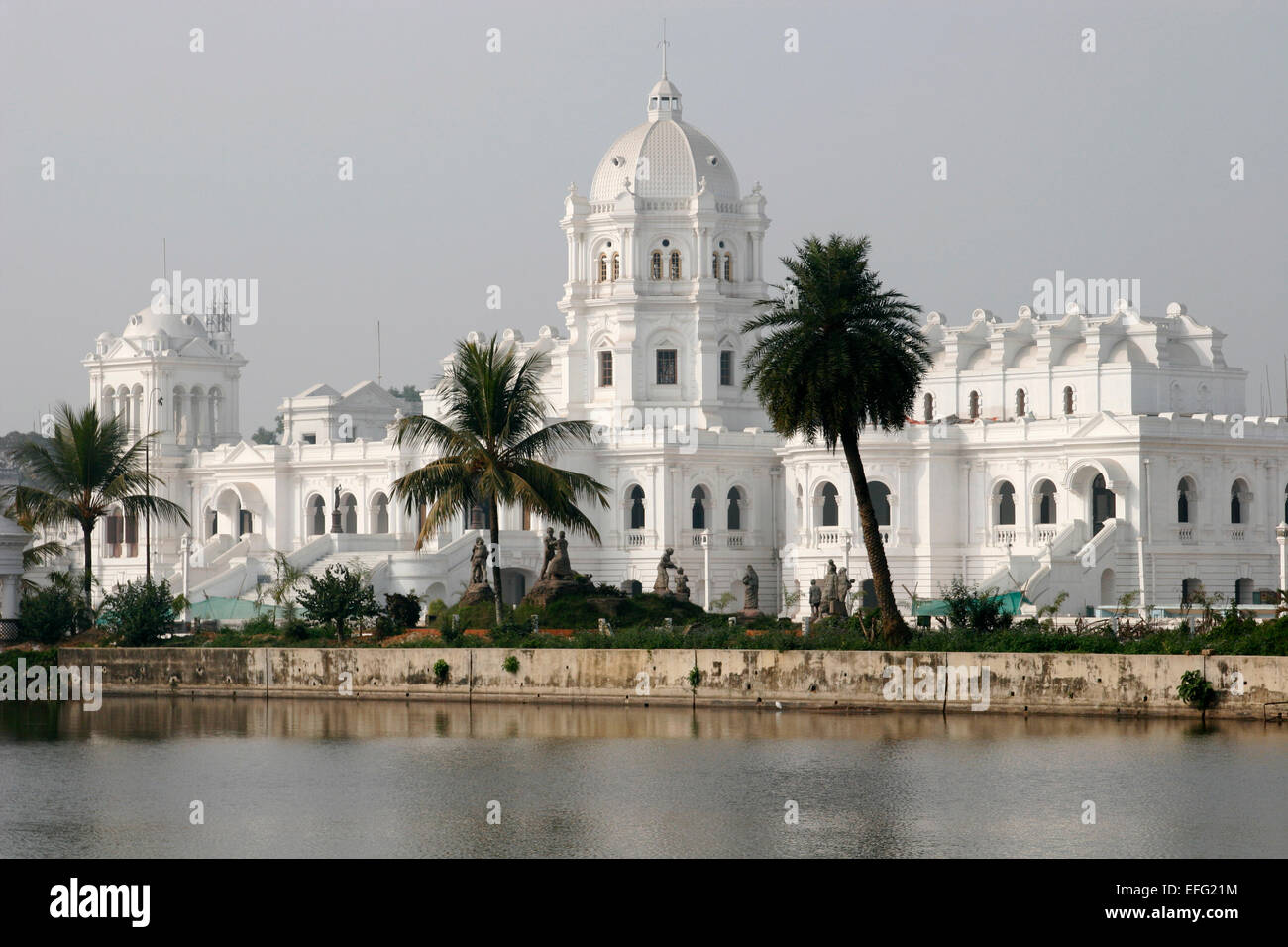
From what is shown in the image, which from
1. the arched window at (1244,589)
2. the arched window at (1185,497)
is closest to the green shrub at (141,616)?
the arched window at (1185,497)

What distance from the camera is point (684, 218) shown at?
76688 millimetres

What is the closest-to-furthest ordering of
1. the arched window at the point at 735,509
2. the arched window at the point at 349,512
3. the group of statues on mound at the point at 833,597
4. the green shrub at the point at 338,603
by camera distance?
the green shrub at the point at 338,603 < the group of statues on mound at the point at 833,597 < the arched window at the point at 735,509 < the arched window at the point at 349,512

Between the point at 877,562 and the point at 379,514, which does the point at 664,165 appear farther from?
the point at 877,562

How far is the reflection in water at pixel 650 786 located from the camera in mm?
26656

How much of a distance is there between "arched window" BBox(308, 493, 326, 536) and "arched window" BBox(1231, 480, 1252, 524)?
34.6 m

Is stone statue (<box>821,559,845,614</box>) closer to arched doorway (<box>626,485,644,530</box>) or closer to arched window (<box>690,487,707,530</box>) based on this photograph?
arched window (<box>690,487,707,530</box>)

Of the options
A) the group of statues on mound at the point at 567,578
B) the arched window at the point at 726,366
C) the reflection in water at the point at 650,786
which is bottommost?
the reflection in water at the point at 650,786

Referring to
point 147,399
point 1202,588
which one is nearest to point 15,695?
point 1202,588

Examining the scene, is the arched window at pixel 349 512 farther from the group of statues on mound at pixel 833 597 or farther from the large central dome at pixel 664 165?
the group of statues on mound at pixel 833 597

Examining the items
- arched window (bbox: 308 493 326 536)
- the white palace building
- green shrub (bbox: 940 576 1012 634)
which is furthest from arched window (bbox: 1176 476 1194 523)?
arched window (bbox: 308 493 326 536)

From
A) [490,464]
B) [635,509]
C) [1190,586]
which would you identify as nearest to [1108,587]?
[1190,586]

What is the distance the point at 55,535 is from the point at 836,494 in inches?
1324

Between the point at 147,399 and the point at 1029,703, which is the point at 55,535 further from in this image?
the point at 1029,703

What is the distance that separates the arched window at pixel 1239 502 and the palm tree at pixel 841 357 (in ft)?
86.6
